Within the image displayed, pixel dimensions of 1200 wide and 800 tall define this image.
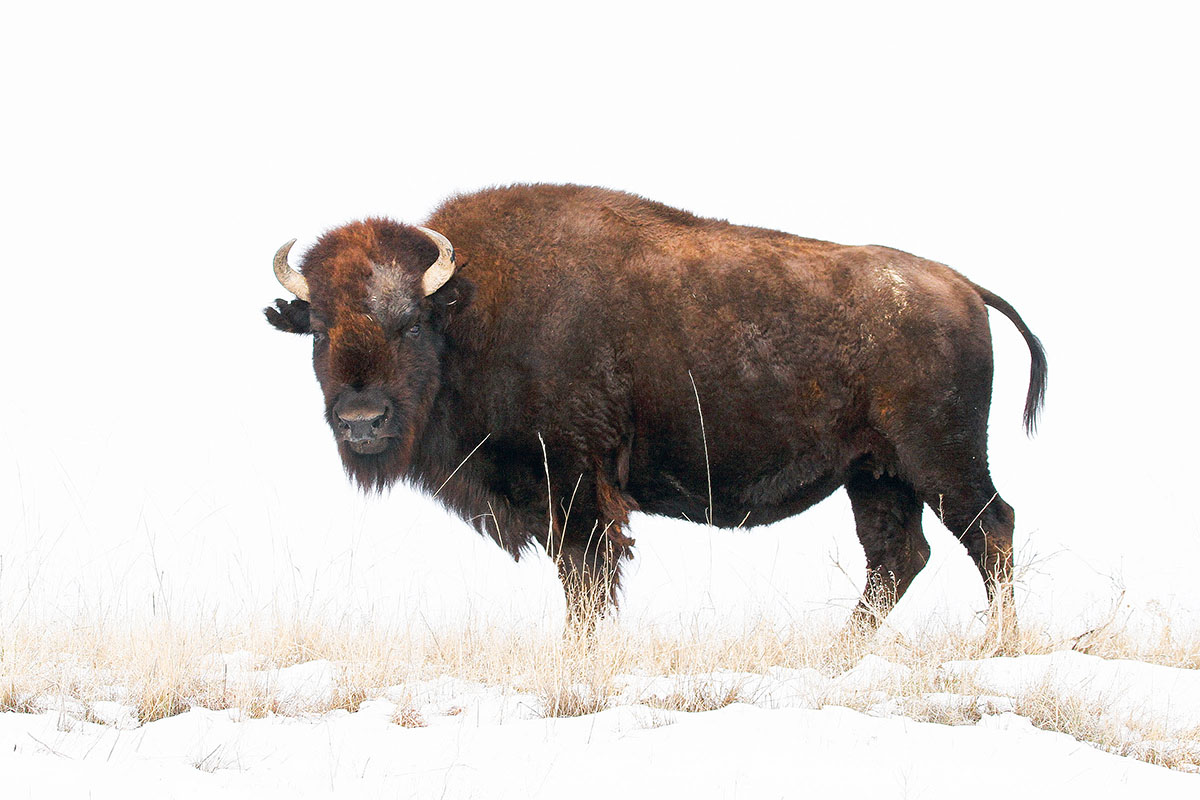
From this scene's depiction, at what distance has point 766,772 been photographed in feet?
14.8

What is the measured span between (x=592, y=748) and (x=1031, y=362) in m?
5.25

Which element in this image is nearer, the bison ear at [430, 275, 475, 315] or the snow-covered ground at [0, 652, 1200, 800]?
the snow-covered ground at [0, 652, 1200, 800]

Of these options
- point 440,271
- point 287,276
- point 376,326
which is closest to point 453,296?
point 440,271

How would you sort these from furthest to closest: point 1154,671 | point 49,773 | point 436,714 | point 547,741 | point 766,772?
point 1154,671
point 436,714
point 547,741
point 766,772
point 49,773

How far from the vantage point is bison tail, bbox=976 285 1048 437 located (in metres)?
8.52

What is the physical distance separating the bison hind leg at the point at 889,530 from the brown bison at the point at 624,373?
0.21 m

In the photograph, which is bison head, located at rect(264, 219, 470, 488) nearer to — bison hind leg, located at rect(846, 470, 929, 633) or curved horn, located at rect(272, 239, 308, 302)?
curved horn, located at rect(272, 239, 308, 302)

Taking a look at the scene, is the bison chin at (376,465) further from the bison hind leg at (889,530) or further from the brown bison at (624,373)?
the bison hind leg at (889,530)

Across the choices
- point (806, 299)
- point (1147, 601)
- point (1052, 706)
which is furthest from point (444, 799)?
point (1147, 601)

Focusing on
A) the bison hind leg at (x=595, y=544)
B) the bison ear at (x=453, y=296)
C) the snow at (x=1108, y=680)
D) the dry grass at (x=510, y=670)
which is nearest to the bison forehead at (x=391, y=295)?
the bison ear at (x=453, y=296)

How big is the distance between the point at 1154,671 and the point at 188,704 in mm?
4895

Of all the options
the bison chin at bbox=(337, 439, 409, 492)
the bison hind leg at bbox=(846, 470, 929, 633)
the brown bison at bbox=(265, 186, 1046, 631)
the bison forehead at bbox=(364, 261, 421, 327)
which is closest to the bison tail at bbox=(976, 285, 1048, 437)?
the brown bison at bbox=(265, 186, 1046, 631)

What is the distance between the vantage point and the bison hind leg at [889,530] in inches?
324

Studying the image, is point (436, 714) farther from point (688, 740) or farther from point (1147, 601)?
point (1147, 601)
